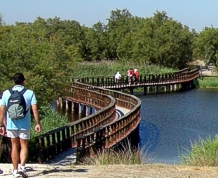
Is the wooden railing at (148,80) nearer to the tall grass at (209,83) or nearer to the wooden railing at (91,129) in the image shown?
the tall grass at (209,83)

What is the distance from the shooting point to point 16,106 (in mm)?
8734

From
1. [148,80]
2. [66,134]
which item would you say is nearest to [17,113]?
[66,134]

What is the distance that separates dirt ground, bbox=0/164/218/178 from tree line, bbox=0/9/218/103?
751cm

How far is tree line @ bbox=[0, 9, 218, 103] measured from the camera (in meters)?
17.9

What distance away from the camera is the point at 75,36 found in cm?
8212

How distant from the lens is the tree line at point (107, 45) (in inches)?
705

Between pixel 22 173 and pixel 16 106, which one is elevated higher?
pixel 16 106

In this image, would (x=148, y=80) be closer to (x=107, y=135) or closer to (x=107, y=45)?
(x=107, y=45)

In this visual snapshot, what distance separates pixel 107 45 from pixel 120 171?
73523mm

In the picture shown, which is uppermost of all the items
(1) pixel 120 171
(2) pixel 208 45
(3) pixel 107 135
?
(2) pixel 208 45

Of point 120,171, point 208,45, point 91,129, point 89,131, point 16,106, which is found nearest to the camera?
point 16,106

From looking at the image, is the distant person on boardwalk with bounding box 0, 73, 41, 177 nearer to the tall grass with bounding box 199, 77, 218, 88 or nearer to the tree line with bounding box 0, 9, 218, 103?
the tree line with bounding box 0, 9, 218, 103

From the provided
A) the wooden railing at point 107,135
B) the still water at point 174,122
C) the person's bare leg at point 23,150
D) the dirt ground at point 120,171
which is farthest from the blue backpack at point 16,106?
the still water at point 174,122

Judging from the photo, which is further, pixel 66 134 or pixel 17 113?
pixel 66 134
